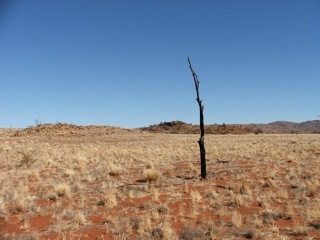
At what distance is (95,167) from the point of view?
20594 millimetres

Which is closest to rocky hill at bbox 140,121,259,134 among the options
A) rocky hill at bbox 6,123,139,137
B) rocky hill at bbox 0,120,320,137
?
rocky hill at bbox 0,120,320,137

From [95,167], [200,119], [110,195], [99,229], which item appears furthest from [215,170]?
[99,229]

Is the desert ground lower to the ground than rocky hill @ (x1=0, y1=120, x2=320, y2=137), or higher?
lower

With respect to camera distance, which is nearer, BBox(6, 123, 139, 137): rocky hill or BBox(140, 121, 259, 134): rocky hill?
BBox(6, 123, 139, 137): rocky hill

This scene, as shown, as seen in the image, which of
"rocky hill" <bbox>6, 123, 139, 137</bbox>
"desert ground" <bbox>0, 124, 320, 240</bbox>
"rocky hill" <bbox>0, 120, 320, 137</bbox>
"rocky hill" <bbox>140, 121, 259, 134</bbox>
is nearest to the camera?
"desert ground" <bbox>0, 124, 320, 240</bbox>

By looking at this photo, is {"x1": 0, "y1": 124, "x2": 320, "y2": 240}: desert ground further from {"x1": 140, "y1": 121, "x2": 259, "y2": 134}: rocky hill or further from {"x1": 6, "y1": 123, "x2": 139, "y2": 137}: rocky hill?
{"x1": 140, "y1": 121, "x2": 259, "y2": 134}: rocky hill

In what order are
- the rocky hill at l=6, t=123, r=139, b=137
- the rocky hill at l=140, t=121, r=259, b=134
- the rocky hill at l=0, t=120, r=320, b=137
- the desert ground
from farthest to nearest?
the rocky hill at l=140, t=121, r=259, b=134, the rocky hill at l=0, t=120, r=320, b=137, the rocky hill at l=6, t=123, r=139, b=137, the desert ground

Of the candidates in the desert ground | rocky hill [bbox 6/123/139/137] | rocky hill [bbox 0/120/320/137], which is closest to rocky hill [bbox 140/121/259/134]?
rocky hill [bbox 0/120/320/137]

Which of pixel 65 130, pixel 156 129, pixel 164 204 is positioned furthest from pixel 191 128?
pixel 164 204

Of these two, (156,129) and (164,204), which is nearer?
(164,204)

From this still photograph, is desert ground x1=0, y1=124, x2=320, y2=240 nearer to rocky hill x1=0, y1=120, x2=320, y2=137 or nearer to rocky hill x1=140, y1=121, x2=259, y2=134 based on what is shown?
rocky hill x1=0, y1=120, x2=320, y2=137

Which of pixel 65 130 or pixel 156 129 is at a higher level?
pixel 156 129

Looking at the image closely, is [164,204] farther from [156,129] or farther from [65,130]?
[156,129]

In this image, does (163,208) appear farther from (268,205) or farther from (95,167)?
(95,167)
